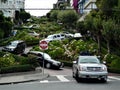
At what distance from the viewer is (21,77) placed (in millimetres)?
30516

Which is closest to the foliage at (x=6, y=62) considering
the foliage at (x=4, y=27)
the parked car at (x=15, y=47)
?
the parked car at (x=15, y=47)

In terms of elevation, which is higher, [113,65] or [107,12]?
[107,12]

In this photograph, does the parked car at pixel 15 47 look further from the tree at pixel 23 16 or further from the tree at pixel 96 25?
the tree at pixel 23 16

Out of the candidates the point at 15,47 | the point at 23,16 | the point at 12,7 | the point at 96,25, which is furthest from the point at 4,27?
the point at 23,16

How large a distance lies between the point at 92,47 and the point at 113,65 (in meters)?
13.3

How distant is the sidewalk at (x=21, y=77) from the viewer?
27967 mm

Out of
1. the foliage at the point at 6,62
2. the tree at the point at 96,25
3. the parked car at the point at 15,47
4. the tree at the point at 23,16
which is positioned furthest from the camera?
the tree at the point at 23,16

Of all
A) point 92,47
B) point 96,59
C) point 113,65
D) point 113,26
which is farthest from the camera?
point 92,47

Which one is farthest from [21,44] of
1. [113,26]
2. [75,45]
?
[113,26]

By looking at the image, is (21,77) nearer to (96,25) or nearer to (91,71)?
(91,71)

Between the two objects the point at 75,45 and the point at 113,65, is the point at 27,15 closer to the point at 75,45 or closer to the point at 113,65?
the point at 75,45

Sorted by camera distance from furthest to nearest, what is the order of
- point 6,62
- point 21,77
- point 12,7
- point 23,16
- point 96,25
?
point 23,16 < point 12,7 < point 96,25 < point 6,62 < point 21,77

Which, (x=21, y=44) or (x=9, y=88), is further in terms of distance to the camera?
(x=21, y=44)

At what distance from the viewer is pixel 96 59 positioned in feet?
94.1
